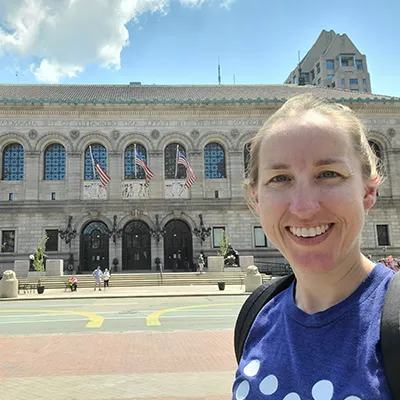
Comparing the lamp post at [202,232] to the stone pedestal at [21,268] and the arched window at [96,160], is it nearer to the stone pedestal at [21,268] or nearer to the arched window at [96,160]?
the arched window at [96,160]

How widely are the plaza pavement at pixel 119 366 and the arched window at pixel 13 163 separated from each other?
28920 mm

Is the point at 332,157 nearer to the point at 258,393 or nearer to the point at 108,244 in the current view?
the point at 258,393

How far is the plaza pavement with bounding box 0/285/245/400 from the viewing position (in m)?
6.46

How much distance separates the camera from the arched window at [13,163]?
3716 centimetres

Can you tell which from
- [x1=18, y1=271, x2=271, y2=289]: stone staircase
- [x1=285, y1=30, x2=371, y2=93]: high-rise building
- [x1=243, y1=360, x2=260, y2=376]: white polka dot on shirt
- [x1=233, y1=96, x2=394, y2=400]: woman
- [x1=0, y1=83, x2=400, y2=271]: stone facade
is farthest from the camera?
[x1=285, y1=30, x2=371, y2=93]: high-rise building

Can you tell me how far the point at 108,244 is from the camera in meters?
36.5

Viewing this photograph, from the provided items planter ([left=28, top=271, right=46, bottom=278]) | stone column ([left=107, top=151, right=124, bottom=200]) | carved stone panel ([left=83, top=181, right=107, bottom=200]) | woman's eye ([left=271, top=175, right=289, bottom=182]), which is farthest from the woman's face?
carved stone panel ([left=83, top=181, right=107, bottom=200])

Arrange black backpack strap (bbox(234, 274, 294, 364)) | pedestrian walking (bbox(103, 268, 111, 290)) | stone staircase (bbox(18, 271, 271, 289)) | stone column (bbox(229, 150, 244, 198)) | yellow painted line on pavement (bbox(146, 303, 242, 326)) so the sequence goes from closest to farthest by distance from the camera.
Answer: black backpack strap (bbox(234, 274, 294, 364)), yellow painted line on pavement (bbox(146, 303, 242, 326)), pedestrian walking (bbox(103, 268, 111, 290)), stone staircase (bbox(18, 271, 271, 289)), stone column (bbox(229, 150, 244, 198))

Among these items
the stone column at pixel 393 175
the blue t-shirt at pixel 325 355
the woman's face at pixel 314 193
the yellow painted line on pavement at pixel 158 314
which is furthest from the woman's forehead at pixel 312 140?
the stone column at pixel 393 175

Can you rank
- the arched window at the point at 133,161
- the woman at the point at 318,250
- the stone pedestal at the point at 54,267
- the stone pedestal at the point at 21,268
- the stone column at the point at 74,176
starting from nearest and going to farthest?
the woman at the point at 318,250
the stone pedestal at the point at 54,267
the stone pedestal at the point at 21,268
the stone column at the point at 74,176
the arched window at the point at 133,161

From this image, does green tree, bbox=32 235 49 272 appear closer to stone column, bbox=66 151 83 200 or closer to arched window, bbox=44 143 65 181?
stone column, bbox=66 151 83 200

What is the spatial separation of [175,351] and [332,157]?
8710 mm

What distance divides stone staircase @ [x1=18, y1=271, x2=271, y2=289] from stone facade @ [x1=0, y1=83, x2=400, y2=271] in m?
4.33

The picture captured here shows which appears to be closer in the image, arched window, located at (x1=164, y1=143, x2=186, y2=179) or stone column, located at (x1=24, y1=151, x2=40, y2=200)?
stone column, located at (x1=24, y1=151, x2=40, y2=200)
